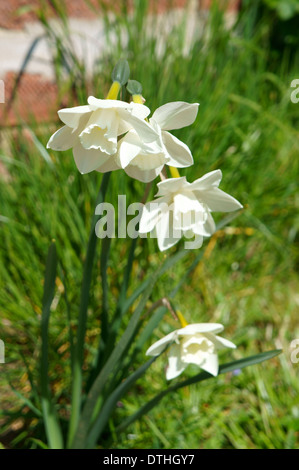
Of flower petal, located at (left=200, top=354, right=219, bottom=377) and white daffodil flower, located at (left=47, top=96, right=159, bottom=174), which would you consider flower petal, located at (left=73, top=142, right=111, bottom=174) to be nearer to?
white daffodil flower, located at (left=47, top=96, right=159, bottom=174)

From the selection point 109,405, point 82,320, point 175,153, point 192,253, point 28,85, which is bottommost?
point 109,405

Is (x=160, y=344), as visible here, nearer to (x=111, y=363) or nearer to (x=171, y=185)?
(x=111, y=363)

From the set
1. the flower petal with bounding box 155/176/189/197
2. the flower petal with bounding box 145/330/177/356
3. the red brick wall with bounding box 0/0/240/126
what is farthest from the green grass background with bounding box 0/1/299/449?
the flower petal with bounding box 155/176/189/197

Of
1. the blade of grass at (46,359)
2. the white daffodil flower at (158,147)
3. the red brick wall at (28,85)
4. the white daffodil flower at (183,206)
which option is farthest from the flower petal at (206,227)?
the red brick wall at (28,85)

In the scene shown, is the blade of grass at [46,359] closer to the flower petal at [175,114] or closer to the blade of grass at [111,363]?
the blade of grass at [111,363]

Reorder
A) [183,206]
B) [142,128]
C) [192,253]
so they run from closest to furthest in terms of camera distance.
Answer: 1. [142,128]
2. [183,206]
3. [192,253]

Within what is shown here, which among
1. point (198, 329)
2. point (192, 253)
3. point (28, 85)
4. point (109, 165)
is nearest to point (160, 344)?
point (198, 329)
